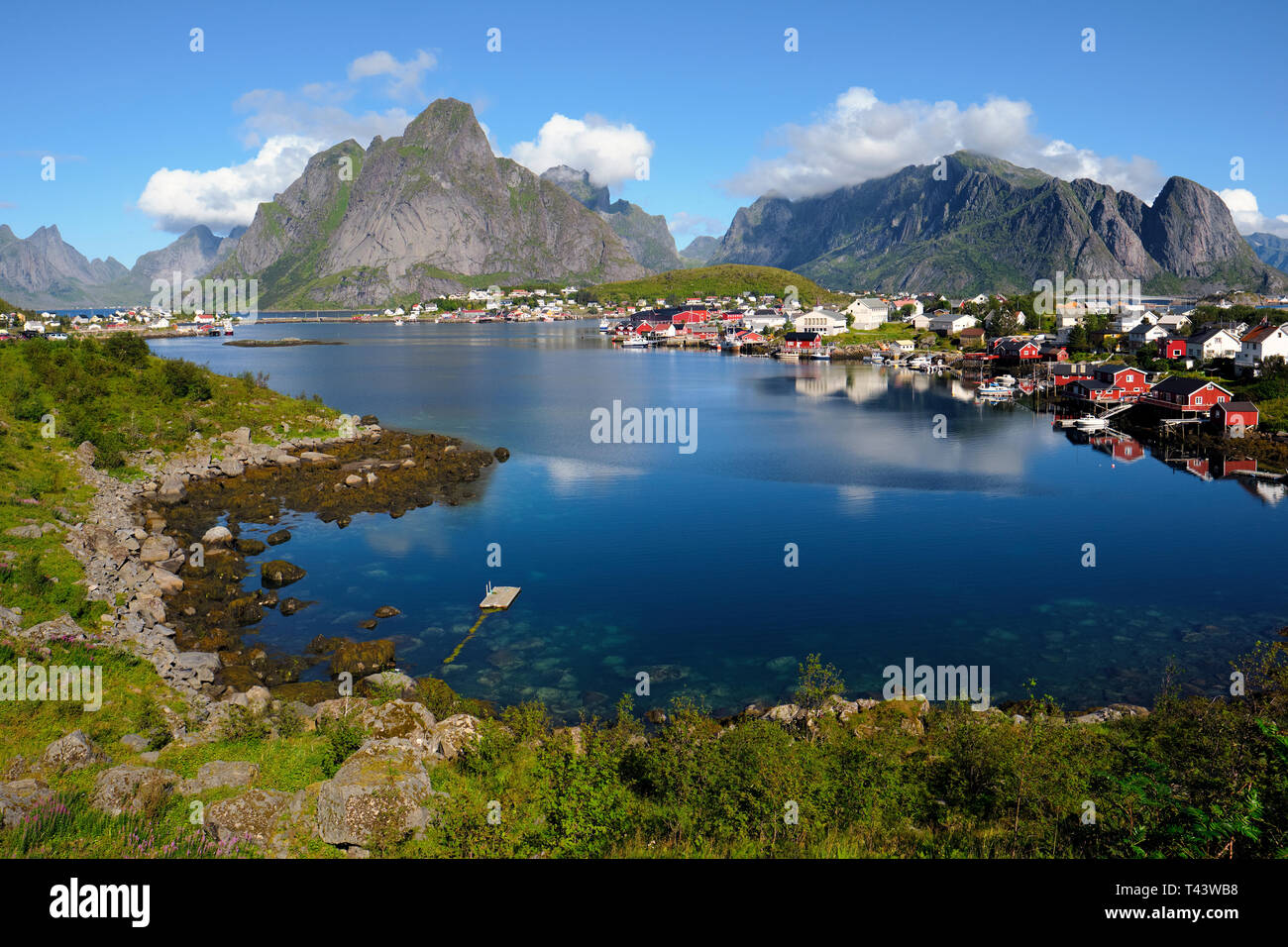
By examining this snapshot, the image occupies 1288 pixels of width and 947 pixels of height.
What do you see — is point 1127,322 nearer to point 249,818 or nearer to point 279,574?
point 279,574

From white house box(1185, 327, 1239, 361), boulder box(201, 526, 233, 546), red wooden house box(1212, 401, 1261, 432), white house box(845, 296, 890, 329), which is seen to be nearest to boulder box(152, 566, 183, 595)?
boulder box(201, 526, 233, 546)

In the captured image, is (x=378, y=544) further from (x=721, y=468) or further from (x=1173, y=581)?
(x=1173, y=581)

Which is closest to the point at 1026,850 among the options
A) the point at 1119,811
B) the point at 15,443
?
the point at 1119,811

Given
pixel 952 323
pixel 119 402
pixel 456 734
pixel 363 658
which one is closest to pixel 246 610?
pixel 363 658

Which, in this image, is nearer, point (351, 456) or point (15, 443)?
point (15, 443)

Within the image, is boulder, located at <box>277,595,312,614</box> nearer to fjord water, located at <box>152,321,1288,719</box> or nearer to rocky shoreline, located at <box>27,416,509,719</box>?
rocky shoreline, located at <box>27,416,509,719</box>

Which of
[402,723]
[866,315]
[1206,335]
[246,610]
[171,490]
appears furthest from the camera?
[866,315]
